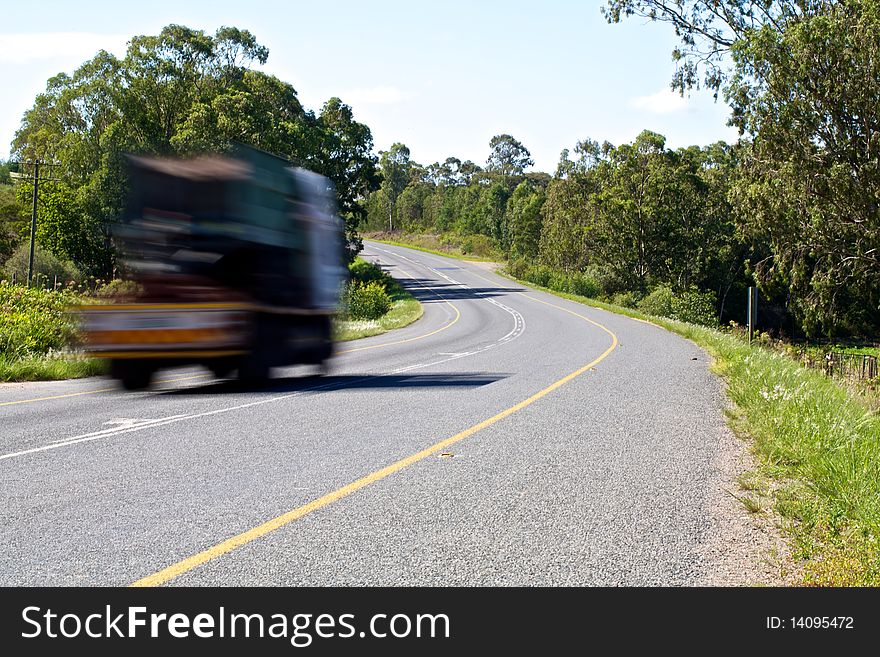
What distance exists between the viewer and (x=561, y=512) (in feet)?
19.0

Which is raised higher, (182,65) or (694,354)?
(182,65)

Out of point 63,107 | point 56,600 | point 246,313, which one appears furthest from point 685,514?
point 63,107

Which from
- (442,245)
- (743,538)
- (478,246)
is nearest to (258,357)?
(743,538)

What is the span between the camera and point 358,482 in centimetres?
647

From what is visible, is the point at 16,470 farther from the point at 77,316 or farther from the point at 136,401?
the point at 77,316

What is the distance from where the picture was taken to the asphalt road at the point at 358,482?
182 inches

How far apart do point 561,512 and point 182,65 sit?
188 feet

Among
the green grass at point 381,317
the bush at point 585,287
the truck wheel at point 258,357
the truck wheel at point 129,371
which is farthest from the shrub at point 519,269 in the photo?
the truck wheel at point 129,371

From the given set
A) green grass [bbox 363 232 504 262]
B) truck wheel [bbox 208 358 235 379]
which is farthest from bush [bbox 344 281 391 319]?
green grass [bbox 363 232 504 262]

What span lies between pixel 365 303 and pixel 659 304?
21208 millimetres

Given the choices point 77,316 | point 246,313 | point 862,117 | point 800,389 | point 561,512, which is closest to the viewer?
point 561,512

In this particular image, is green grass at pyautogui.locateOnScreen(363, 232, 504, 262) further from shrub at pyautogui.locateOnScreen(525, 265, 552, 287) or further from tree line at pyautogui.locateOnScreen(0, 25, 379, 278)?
tree line at pyautogui.locateOnScreen(0, 25, 379, 278)

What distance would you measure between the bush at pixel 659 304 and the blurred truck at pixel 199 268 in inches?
1648

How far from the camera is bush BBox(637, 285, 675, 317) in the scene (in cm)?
5169
